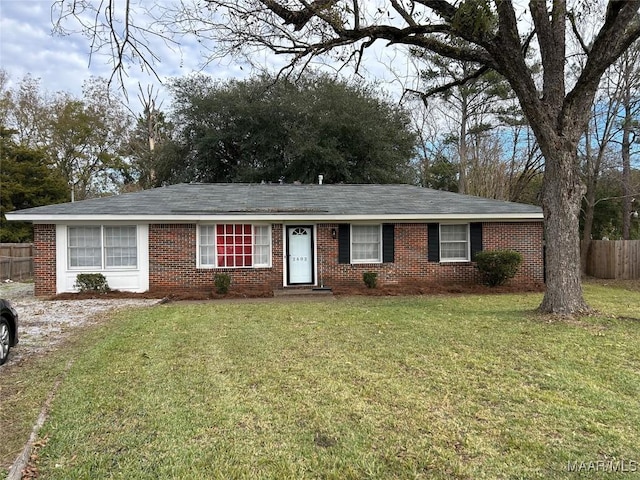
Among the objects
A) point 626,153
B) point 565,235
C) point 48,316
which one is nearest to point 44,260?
point 48,316

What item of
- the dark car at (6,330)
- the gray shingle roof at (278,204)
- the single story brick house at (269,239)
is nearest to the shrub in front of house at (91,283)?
the single story brick house at (269,239)

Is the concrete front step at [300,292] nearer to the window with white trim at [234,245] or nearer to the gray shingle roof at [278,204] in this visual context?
the window with white trim at [234,245]

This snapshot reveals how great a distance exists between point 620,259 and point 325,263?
12.1m

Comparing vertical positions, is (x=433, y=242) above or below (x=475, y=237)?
below

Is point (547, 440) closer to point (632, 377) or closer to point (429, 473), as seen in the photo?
point (429, 473)

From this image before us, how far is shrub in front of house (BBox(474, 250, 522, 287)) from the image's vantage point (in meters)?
12.9

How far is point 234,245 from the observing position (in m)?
13.1

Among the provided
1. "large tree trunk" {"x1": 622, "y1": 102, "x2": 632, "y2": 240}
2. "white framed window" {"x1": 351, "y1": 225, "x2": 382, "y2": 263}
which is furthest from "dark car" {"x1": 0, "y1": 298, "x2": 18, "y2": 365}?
"large tree trunk" {"x1": 622, "y1": 102, "x2": 632, "y2": 240}

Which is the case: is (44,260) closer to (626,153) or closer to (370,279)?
(370,279)

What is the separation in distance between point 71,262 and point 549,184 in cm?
1239

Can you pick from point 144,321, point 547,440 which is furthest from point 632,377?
point 144,321

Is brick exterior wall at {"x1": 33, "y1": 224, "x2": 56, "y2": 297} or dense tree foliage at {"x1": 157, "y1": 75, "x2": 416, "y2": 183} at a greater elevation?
dense tree foliage at {"x1": 157, "y1": 75, "x2": 416, "y2": 183}

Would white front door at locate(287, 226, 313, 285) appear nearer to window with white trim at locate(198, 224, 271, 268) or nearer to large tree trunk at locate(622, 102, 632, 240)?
window with white trim at locate(198, 224, 271, 268)

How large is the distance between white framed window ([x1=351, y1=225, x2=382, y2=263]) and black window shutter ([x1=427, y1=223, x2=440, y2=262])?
5.18 ft
